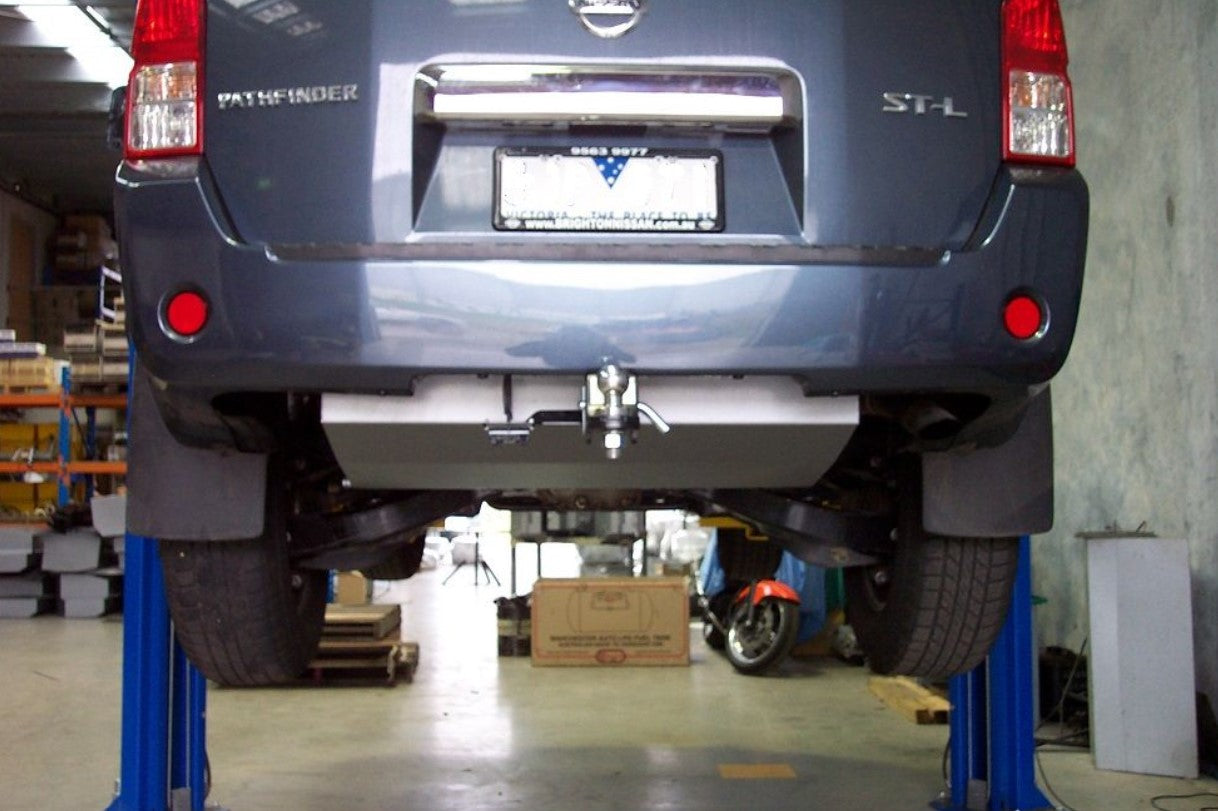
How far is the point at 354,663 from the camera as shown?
6219 mm

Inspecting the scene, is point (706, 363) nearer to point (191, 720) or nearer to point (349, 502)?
point (349, 502)

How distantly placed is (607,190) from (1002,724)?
2632mm

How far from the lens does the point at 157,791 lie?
340cm

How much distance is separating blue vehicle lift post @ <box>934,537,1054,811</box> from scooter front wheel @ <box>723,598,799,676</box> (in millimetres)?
2488

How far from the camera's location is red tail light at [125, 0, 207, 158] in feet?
5.70

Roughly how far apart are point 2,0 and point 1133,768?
9420mm

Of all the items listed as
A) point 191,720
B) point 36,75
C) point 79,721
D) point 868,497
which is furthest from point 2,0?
point 868,497

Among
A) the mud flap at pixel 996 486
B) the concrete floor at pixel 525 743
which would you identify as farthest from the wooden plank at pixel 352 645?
the mud flap at pixel 996 486

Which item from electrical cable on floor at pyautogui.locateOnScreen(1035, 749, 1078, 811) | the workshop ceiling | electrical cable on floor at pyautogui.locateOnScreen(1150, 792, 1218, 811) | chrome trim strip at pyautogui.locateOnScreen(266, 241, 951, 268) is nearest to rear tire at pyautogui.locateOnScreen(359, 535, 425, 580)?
chrome trim strip at pyautogui.locateOnScreen(266, 241, 951, 268)

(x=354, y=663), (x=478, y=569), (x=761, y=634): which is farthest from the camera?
(x=478, y=569)

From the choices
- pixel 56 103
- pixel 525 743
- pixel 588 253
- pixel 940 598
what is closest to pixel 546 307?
pixel 588 253

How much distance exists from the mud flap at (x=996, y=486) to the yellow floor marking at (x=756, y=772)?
91.5 inches

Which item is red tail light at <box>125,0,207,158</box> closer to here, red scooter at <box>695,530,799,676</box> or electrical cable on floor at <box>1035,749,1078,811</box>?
electrical cable on floor at <box>1035,749,1078,811</box>

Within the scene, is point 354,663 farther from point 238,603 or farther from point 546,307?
point 546,307
